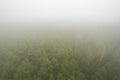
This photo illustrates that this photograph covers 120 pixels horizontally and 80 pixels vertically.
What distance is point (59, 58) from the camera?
111 ft

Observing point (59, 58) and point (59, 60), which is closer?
point (59, 60)

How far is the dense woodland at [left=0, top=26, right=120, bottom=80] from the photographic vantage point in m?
30.1

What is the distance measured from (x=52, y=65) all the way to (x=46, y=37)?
1157 centimetres

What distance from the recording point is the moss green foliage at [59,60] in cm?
2999

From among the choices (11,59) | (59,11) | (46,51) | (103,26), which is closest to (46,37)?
(46,51)

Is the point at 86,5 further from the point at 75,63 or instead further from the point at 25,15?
the point at 75,63

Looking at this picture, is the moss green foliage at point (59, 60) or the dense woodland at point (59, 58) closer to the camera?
the moss green foliage at point (59, 60)

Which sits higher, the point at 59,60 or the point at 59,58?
the point at 59,58

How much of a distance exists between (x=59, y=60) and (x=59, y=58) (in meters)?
0.56

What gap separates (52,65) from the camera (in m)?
31.5

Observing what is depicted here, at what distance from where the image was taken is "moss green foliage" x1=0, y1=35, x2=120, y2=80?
30.0m

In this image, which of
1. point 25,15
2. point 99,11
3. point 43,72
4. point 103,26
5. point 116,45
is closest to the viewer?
point 43,72

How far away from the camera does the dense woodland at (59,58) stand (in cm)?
3012

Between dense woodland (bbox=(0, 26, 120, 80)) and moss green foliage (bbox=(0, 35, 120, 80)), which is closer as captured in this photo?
moss green foliage (bbox=(0, 35, 120, 80))
